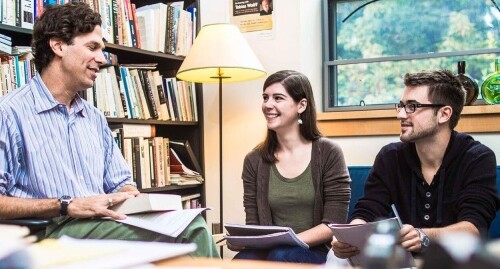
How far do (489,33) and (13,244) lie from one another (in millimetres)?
2525

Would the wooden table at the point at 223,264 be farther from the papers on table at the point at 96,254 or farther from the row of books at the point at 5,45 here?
the row of books at the point at 5,45

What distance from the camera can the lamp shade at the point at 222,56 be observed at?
2514 mm

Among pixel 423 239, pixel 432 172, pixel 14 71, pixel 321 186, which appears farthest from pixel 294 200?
pixel 14 71

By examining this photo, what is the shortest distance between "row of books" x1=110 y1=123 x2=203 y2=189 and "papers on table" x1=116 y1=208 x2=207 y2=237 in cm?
95

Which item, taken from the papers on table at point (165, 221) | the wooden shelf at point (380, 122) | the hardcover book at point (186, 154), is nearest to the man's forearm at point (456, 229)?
the papers on table at point (165, 221)

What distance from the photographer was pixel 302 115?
7.43 feet

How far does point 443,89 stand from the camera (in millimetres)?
1873

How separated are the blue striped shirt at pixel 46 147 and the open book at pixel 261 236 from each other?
1.70ft

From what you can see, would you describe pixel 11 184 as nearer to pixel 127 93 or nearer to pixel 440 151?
pixel 127 93

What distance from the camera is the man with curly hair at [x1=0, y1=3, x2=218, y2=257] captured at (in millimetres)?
1579

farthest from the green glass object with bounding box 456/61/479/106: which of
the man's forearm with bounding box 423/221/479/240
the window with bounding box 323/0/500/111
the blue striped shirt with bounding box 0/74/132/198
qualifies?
the blue striped shirt with bounding box 0/74/132/198

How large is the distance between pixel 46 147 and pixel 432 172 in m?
1.27

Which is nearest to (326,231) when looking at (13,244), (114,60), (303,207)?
(303,207)

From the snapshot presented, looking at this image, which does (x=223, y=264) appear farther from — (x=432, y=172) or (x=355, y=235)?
(x=432, y=172)
